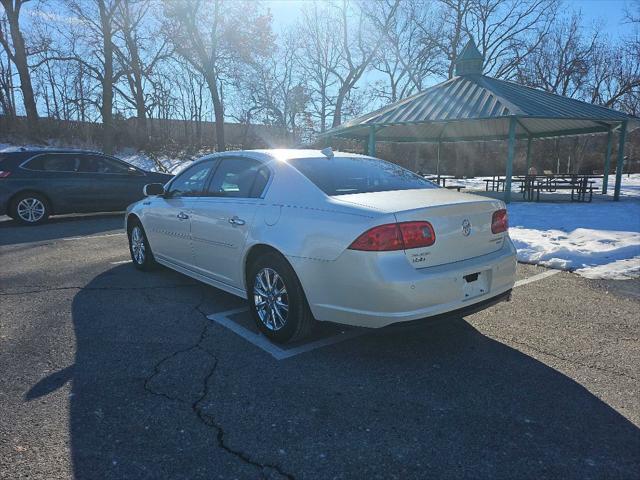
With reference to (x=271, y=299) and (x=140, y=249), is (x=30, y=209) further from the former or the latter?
(x=271, y=299)

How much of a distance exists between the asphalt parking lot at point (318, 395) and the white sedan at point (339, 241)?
0.89ft

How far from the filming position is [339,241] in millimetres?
3117

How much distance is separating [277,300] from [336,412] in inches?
45.6

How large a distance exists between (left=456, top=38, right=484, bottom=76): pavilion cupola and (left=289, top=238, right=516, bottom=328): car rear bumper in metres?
14.7

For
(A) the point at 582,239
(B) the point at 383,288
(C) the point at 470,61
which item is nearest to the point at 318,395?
(B) the point at 383,288

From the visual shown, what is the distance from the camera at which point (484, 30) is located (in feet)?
125

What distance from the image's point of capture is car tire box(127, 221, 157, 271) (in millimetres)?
5867

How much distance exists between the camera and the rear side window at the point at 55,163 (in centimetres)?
1019

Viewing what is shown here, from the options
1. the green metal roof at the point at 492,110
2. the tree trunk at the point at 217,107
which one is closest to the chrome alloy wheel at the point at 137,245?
the green metal roof at the point at 492,110

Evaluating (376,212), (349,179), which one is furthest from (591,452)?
(349,179)

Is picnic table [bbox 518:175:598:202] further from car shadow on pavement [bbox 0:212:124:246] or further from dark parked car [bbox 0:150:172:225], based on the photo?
car shadow on pavement [bbox 0:212:124:246]

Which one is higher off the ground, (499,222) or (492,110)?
(492,110)

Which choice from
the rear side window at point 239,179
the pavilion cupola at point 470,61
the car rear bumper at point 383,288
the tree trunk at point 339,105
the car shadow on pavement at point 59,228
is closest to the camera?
the car rear bumper at point 383,288

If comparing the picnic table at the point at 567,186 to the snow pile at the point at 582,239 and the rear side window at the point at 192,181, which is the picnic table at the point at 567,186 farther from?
the rear side window at the point at 192,181
